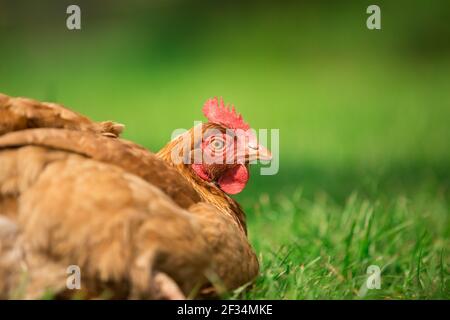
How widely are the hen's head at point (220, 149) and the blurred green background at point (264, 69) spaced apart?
7.01ft

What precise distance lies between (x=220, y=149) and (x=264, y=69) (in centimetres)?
668

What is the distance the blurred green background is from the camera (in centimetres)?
618

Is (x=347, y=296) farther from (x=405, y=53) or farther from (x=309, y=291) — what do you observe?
(x=405, y=53)

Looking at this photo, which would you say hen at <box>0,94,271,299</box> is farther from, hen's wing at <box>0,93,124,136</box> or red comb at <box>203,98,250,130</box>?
red comb at <box>203,98,250,130</box>

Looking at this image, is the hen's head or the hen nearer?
the hen

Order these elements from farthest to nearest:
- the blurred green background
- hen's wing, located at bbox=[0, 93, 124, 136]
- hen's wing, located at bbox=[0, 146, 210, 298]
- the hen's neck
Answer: the blurred green background → the hen's neck → hen's wing, located at bbox=[0, 93, 124, 136] → hen's wing, located at bbox=[0, 146, 210, 298]

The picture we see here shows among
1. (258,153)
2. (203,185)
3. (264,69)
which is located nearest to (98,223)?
(203,185)

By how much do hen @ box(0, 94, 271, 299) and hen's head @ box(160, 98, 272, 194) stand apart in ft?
1.91

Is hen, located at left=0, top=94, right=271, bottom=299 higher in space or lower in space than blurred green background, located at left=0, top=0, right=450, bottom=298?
lower

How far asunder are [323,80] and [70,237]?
24.1 ft

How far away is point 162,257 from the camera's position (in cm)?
218

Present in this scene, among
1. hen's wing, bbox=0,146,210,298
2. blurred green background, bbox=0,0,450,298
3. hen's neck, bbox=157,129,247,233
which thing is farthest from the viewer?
blurred green background, bbox=0,0,450,298

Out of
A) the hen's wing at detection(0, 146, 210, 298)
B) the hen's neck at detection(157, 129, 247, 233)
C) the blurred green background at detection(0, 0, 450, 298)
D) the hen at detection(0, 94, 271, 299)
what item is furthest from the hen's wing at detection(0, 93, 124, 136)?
the blurred green background at detection(0, 0, 450, 298)
